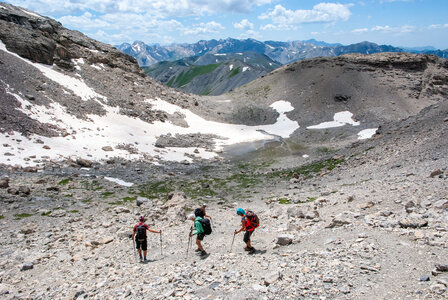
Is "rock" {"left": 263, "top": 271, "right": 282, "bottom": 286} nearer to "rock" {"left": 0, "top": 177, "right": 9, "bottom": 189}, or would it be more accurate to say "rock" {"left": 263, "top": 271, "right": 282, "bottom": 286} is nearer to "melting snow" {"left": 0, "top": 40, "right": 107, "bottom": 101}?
"rock" {"left": 0, "top": 177, "right": 9, "bottom": 189}

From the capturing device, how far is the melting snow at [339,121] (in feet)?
209

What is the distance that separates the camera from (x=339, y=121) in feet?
214

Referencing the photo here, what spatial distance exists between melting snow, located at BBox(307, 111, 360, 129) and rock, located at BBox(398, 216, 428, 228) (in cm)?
5312

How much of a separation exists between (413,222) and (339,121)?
56898 mm

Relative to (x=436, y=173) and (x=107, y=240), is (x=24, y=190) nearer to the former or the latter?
(x=107, y=240)

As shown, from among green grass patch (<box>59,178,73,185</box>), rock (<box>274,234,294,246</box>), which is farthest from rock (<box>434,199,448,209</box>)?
green grass patch (<box>59,178,73,185</box>)

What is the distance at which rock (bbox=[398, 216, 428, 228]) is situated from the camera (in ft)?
38.3

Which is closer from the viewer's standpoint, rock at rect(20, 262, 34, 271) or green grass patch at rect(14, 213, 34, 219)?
rock at rect(20, 262, 34, 271)

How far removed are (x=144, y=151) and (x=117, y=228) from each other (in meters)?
23.2

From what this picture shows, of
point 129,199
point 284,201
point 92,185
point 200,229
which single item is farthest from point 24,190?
point 284,201

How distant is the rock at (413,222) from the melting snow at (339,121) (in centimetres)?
5312

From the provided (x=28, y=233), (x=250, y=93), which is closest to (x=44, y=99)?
(x=28, y=233)

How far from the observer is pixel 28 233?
61.7 feet

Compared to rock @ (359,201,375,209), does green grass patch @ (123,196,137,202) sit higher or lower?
lower
